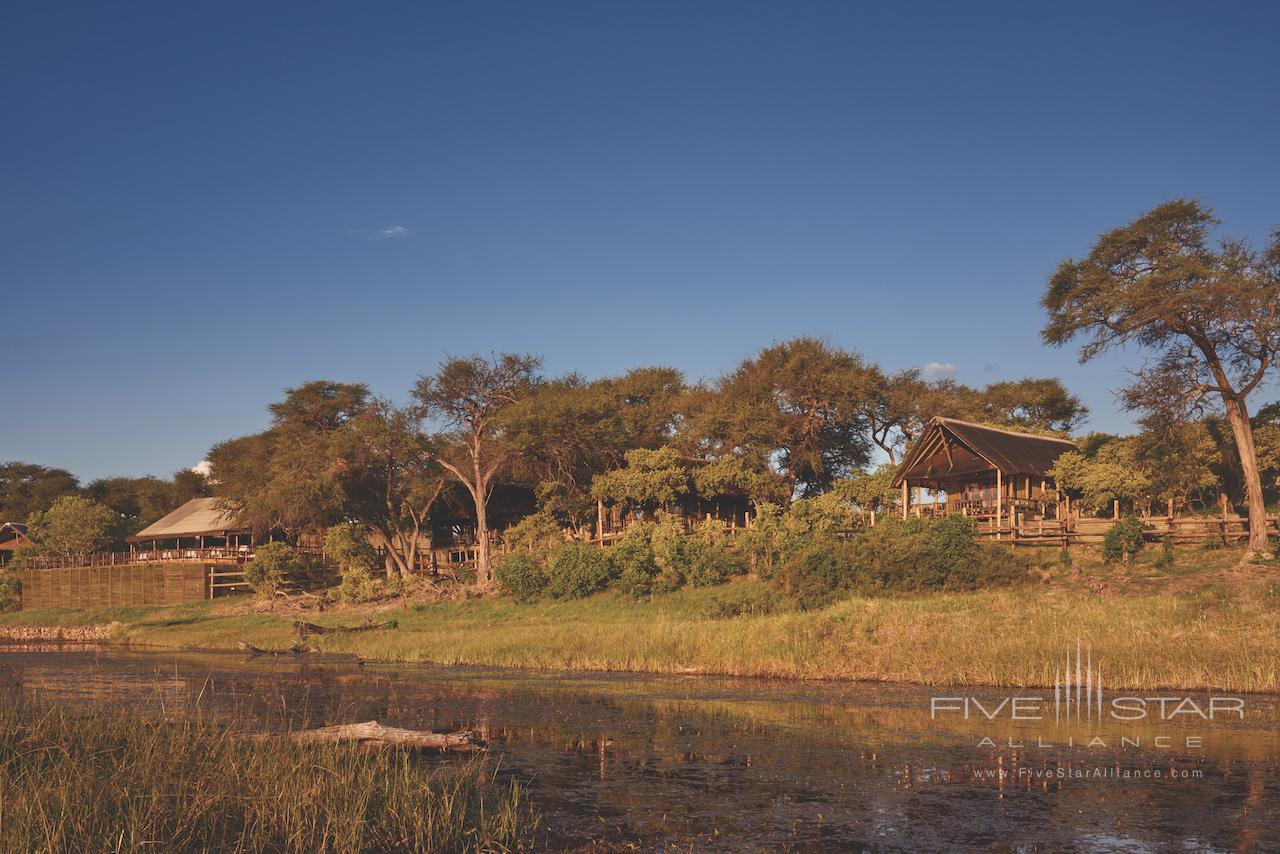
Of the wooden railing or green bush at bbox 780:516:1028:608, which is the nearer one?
green bush at bbox 780:516:1028:608

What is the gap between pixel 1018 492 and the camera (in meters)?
48.4

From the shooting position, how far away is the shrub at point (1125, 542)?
34.2 metres

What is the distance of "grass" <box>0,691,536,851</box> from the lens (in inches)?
380

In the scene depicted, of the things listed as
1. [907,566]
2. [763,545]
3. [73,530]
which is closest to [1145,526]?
[907,566]

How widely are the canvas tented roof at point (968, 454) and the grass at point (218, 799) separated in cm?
3693

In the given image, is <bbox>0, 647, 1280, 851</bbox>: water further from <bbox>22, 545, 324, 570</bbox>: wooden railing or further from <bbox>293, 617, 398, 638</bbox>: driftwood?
<bbox>22, 545, 324, 570</bbox>: wooden railing

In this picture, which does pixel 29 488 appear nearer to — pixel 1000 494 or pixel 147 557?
pixel 147 557

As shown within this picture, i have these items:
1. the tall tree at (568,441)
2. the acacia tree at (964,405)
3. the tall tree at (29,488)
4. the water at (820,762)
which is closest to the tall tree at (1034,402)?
the acacia tree at (964,405)

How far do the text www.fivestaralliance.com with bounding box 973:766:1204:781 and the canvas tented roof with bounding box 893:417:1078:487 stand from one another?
32009 millimetres

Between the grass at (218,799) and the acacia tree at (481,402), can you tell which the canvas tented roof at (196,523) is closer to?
the acacia tree at (481,402)

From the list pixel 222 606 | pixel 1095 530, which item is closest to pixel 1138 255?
pixel 1095 530

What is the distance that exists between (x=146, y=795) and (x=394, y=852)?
2.71m

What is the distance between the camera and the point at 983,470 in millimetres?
48344

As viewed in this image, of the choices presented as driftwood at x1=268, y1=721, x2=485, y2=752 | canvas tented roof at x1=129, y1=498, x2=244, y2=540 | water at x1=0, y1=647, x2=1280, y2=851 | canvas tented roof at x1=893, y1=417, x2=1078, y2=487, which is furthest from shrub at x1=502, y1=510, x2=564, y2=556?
driftwood at x1=268, y1=721, x2=485, y2=752
